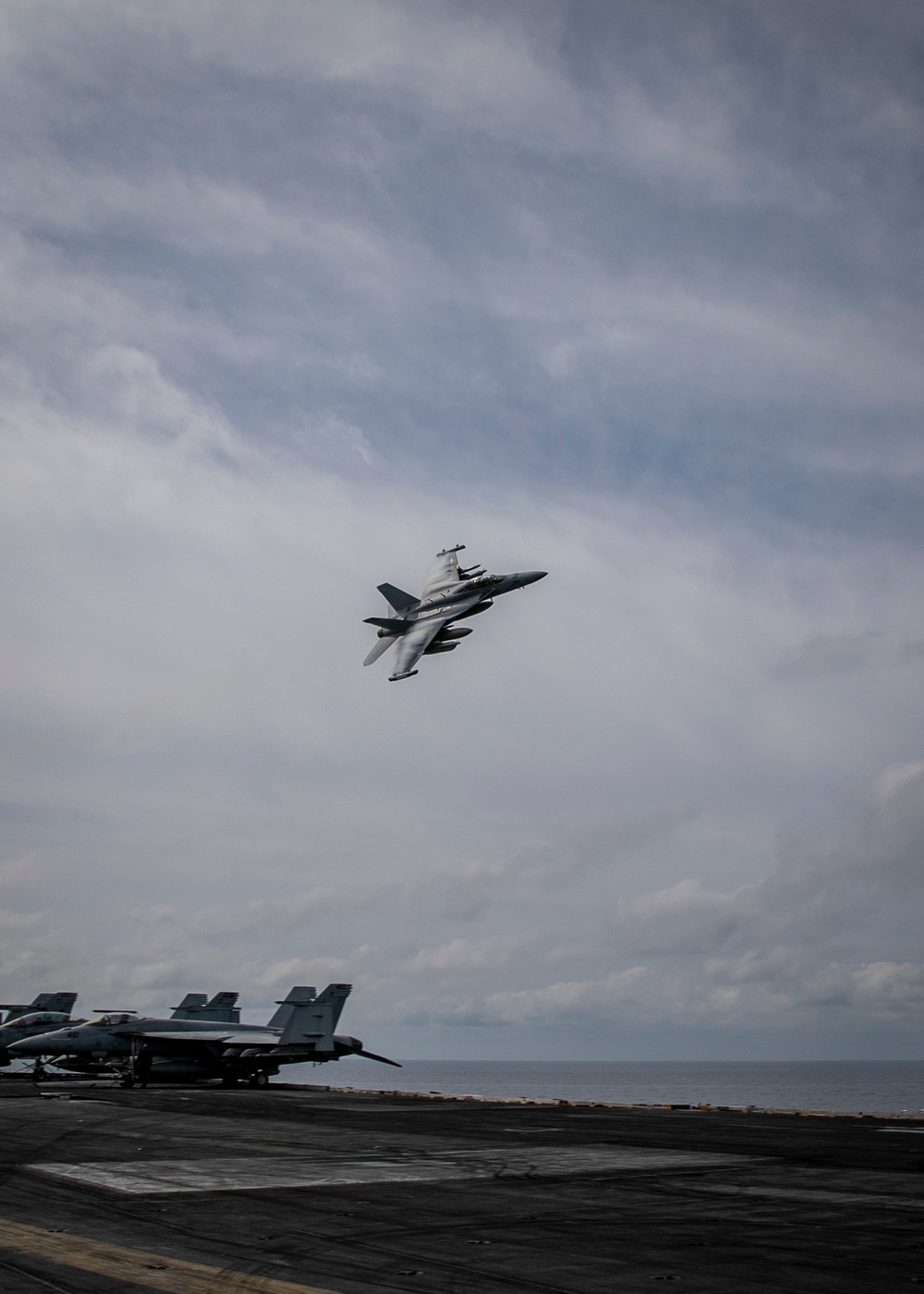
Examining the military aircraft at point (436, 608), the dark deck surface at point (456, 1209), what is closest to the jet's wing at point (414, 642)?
the military aircraft at point (436, 608)

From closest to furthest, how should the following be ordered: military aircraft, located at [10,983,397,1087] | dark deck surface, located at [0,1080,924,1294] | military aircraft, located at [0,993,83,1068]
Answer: dark deck surface, located at [0,1080,924,1294], military aircraft, located at [10,983,397,1087], military aircraft, located at [0,993,83,1068]

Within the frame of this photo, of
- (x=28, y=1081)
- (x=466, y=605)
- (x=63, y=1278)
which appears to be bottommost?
(x=28, y=1081)

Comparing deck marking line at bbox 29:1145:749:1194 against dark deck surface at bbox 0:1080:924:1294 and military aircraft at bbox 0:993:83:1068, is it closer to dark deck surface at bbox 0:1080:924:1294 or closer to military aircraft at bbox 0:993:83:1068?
dark deck surface at bbox 0:1080:924:1294

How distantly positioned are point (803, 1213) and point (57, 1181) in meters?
11.5

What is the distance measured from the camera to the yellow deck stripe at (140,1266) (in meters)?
9.34

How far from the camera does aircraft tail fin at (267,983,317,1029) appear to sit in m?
52.6

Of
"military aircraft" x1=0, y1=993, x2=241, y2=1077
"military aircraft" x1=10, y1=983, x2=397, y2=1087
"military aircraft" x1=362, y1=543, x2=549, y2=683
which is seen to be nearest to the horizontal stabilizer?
"military aircraft" x1=362, y1=543, x2=549, y2=683

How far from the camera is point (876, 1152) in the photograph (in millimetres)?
22094

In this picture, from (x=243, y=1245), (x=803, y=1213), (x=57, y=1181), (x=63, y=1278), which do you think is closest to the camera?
(x=63, y=1278)

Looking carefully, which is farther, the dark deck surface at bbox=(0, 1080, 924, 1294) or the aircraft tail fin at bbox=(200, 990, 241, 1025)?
the aircraft tail fin at bbox=(200, 990, 241, 1025)

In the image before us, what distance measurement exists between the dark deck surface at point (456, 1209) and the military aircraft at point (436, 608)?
19615 millimetres

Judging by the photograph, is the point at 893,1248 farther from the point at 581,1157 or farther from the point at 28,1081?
the point at 28,1081

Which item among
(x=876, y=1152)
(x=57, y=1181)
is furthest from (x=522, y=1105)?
(x=57, y=1181)

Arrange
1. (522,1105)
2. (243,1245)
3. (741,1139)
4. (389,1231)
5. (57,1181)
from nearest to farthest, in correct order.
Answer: (243,1245) → (389,1231) → (57,1181) → (741,1139) → (522,1105)
